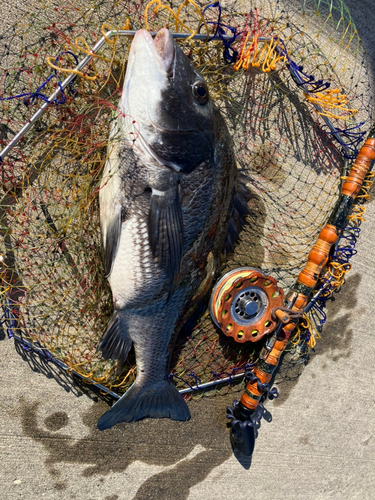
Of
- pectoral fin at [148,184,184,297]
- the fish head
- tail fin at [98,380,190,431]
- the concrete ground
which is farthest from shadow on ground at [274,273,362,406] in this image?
the fish head

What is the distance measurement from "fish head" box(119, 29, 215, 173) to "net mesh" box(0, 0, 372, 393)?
0.80 feet

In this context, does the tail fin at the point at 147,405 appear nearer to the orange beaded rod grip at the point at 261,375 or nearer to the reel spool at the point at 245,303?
the orange beaded rod grip at the point at 261,375

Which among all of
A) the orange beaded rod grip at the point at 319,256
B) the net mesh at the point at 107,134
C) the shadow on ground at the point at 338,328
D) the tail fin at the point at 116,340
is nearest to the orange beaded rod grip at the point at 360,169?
the net mesh at the point at 107,134

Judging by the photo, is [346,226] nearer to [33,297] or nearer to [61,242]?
[61,242]

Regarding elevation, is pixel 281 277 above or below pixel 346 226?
below

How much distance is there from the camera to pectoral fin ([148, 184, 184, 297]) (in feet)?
6.33

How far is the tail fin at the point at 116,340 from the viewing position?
7.20 feet

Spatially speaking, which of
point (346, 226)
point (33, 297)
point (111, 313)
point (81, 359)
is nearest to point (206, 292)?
point (111, 313)

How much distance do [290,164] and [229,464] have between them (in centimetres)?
259

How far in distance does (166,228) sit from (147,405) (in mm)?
1297

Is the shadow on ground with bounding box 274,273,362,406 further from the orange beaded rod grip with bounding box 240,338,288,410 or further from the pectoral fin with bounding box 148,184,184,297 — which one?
the pectoral fin with bounding box 148,184,184,297

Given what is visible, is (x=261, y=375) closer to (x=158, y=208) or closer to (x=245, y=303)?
(x=245, y=303)

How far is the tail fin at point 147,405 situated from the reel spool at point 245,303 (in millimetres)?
600

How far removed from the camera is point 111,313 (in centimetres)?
240
